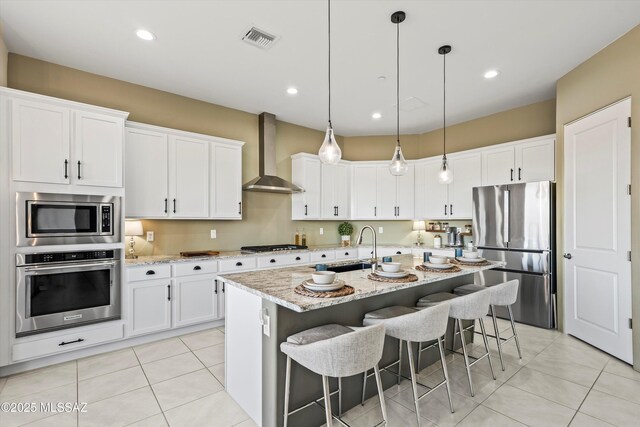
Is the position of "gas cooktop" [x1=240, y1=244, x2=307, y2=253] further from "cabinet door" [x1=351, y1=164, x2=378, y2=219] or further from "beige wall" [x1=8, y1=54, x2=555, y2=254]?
"cabinet door" [x1=351, y1=164, x2=378, y2=219]

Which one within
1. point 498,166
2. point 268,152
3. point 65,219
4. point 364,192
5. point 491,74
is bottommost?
point 65,219

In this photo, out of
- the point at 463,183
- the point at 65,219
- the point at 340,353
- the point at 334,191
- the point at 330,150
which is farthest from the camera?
the point at 334,191

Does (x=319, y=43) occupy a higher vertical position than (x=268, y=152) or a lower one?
higher

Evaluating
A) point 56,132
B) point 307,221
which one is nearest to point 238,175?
point 307,221

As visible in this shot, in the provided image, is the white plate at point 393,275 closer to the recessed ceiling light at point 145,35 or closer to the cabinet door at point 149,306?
the cabinet door at point 149,306

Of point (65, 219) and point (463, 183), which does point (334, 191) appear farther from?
point (65, 219)

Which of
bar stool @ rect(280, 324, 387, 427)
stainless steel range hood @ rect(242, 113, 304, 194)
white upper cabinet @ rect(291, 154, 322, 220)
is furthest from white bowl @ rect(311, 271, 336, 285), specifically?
white upper cabinet @ rect(291, 154, 322, 220)

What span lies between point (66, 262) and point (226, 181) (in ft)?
6.44

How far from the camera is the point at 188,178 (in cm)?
393

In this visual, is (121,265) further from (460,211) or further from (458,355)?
(460,211)

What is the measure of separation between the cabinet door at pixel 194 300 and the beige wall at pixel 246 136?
0.66 m

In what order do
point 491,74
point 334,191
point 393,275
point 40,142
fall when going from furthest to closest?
point 334,191
point 491,74
point 40,142
point 393,275

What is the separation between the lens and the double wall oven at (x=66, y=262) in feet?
8.93

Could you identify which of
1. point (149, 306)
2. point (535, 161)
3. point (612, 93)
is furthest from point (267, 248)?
point (612, 93)
